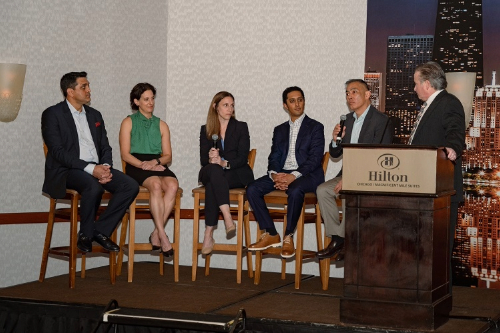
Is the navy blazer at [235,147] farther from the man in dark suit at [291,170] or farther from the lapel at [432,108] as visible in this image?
the lapel at [432,108]

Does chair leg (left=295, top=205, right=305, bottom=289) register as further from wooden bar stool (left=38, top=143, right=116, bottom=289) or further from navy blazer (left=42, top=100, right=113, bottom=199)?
navy blazer (left=42, top=100, right=113, bottom=199)

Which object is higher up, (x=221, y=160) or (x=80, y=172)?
(x=221, y=160)

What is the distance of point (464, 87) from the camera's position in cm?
568

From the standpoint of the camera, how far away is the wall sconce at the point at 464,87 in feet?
18.6

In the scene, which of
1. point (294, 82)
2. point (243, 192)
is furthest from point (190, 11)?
point (243, 192)

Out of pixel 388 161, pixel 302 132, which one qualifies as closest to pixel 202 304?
pixel 388 161

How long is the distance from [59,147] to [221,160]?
1.22 meters

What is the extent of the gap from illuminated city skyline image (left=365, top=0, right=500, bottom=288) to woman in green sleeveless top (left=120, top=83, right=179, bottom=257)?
6.26 feet

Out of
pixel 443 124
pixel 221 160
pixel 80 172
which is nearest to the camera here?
pixel 443 124

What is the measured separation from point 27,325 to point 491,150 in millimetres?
3709

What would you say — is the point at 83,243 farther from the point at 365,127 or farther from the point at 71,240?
the point at 365,127

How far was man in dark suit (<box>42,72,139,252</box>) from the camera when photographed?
215 inches

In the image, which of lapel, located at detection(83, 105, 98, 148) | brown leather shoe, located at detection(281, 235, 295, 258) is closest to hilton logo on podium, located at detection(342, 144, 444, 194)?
brown leather shoe, located at detection(281, 235, 295, 258)

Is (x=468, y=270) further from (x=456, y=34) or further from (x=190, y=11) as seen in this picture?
(x=190, y=11)
